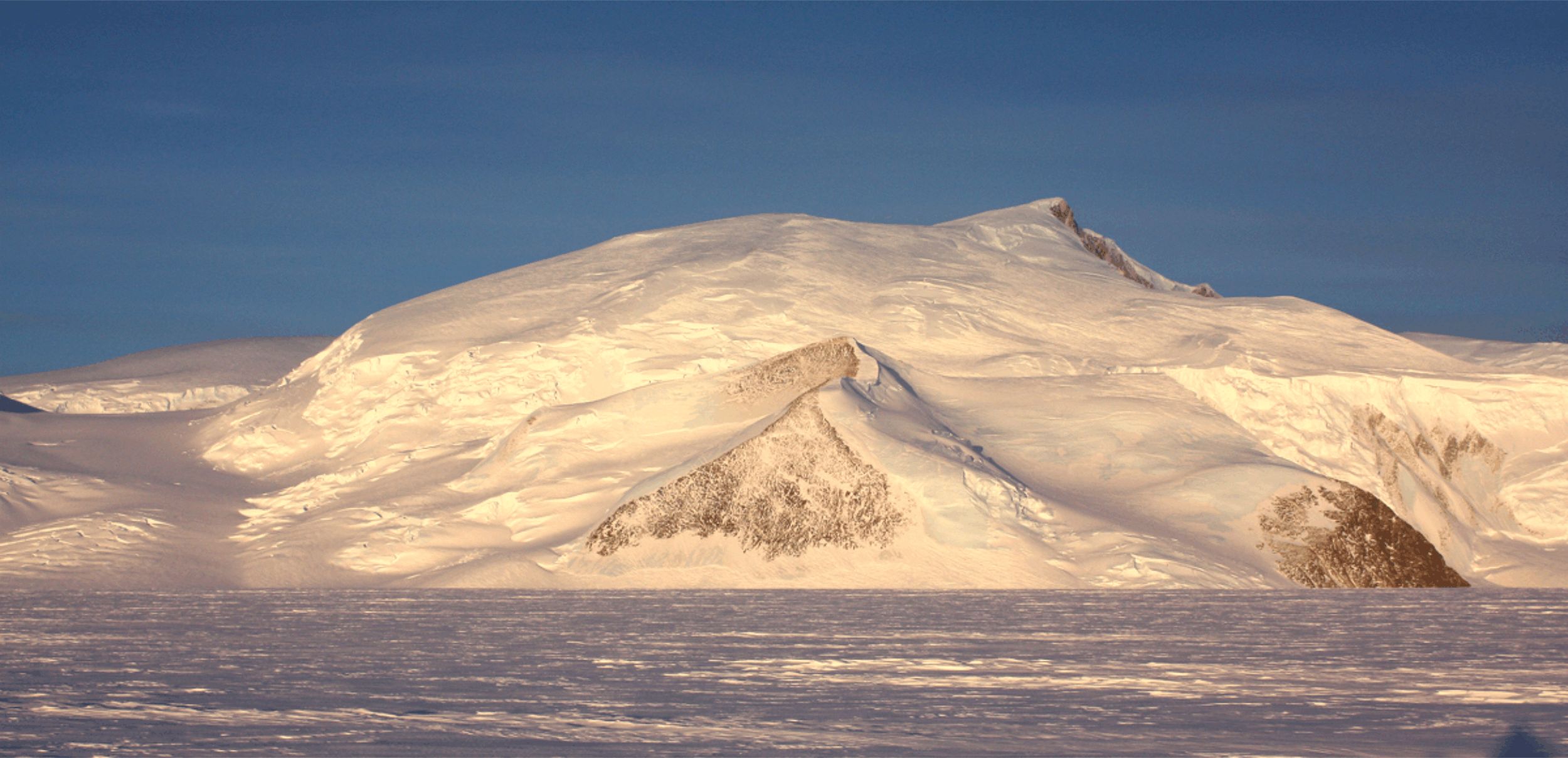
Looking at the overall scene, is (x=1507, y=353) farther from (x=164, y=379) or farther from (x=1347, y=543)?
(x=164, y=379)

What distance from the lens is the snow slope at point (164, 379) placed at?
98125mm

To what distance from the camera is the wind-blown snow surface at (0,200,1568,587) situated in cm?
4459

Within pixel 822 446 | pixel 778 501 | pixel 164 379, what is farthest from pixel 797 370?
pixel 164 379

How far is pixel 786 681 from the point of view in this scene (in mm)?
17656

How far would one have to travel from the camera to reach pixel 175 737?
13445 mm

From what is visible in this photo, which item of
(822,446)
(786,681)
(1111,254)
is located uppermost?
(1111,254)

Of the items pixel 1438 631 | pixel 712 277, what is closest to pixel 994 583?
pixel 1438 631

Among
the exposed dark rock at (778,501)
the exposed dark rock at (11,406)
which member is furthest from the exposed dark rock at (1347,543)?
the exposed dark rock at (11,406)

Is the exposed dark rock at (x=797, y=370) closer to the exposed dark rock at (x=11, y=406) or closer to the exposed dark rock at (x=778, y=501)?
the exposed dark rock at (x=778, y=501)

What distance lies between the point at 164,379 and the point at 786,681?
98139 mm

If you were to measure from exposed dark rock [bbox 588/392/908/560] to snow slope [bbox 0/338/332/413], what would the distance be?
61.9 m

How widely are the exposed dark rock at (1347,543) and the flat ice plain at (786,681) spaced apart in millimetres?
13288

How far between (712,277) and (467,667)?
2107 inches

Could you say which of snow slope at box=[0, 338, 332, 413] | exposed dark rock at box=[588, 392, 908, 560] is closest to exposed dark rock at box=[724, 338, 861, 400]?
exposed dark rock at box=[588, 392, 908, 560]
